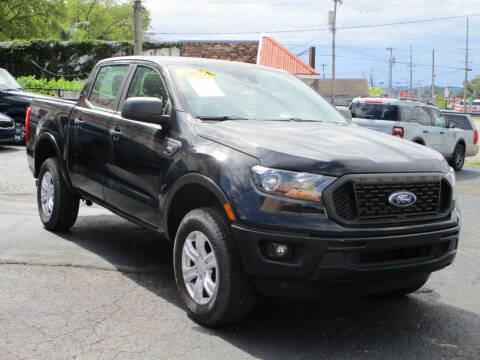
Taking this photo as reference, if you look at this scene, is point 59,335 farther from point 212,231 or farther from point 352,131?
point 352,131

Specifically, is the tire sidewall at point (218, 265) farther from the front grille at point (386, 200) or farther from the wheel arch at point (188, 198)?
the front grille at point (386, 200)

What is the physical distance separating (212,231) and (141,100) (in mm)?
1240

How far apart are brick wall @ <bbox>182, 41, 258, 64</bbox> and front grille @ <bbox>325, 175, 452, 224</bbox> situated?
3297cm

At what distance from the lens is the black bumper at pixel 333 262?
3.73 metres

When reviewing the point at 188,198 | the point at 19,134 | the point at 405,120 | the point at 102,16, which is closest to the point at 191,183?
the point at 188,198

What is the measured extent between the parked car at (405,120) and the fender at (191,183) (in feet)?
33.8

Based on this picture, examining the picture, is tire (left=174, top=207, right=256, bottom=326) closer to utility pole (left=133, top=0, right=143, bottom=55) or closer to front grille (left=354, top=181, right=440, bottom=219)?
front grille (left=354, top=181, right=440, bottom=219)

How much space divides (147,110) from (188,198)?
712 millimetres

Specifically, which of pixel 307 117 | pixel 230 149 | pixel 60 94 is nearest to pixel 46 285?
pixel 230 149

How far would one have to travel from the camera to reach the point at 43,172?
6.98 meters

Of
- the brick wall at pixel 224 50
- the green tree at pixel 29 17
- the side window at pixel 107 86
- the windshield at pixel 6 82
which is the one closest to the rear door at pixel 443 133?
the windshield at pixel 6 82

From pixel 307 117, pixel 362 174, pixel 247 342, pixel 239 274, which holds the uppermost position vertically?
pixel 307 117

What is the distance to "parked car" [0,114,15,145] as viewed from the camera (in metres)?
15.7

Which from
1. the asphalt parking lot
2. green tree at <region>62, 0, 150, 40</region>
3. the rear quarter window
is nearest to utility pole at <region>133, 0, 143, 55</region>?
the rear quarter window
